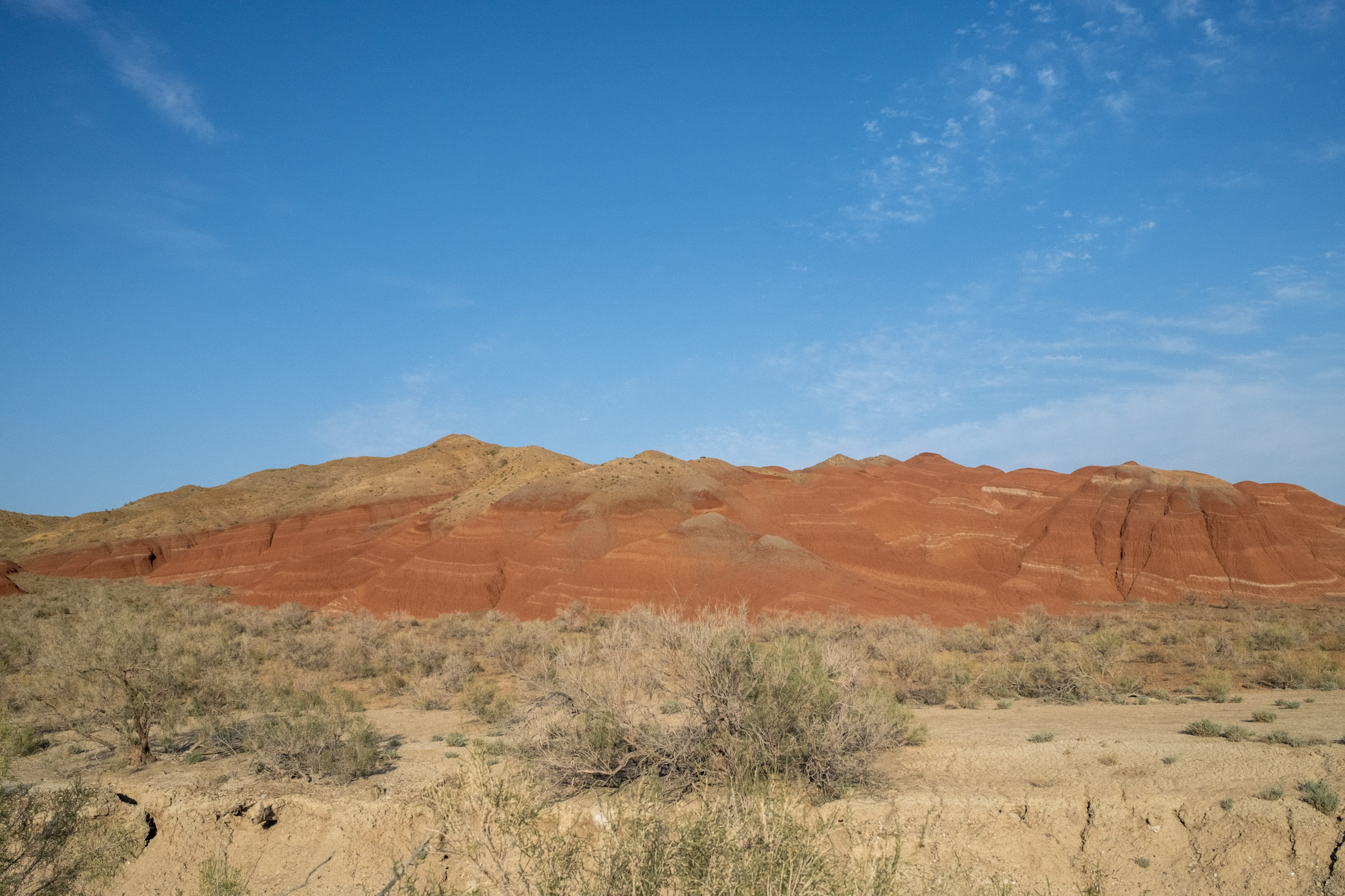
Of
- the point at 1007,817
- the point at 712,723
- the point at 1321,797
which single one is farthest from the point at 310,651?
the point at 1321,797

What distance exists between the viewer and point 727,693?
876 centimetres

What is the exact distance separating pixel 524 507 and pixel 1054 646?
134ft

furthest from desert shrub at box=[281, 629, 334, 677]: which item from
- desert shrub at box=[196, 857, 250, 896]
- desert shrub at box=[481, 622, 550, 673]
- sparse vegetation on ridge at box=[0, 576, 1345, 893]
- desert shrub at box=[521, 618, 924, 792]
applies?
desert shrub at box=[196, 857, 250, 896]

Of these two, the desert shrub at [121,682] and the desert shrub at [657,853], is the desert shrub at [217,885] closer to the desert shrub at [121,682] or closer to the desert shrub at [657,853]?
the desert shrub at [657,853]

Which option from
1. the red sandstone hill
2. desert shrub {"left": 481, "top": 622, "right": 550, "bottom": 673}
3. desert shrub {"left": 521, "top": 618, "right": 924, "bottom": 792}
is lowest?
desert shrub {"left": 481, "top": 622, "right": 550, "bottom": 673}

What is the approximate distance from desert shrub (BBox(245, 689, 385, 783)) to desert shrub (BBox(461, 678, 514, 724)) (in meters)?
2.74

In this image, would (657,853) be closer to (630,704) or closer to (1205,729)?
(630,704)

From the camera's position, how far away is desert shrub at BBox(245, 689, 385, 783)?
10.1 meters

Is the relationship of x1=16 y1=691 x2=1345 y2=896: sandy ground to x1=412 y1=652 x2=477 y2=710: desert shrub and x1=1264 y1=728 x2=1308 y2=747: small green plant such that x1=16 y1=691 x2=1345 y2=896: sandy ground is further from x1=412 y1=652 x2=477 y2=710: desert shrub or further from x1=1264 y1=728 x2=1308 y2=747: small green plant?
x1=412 y1=652 x2=477 y2=710: desert shrub

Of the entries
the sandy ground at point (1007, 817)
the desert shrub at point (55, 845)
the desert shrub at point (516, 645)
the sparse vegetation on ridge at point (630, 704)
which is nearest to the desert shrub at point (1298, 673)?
the sparse vegetation on ridge at point (630, 704)

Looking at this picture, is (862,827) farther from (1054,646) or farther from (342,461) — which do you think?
(342,461)

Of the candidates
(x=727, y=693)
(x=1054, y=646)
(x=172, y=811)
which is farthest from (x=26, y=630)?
(x=1054, y=646)

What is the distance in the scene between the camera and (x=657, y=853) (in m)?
4.11

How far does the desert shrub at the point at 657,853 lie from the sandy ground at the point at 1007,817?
2544 millimetres
